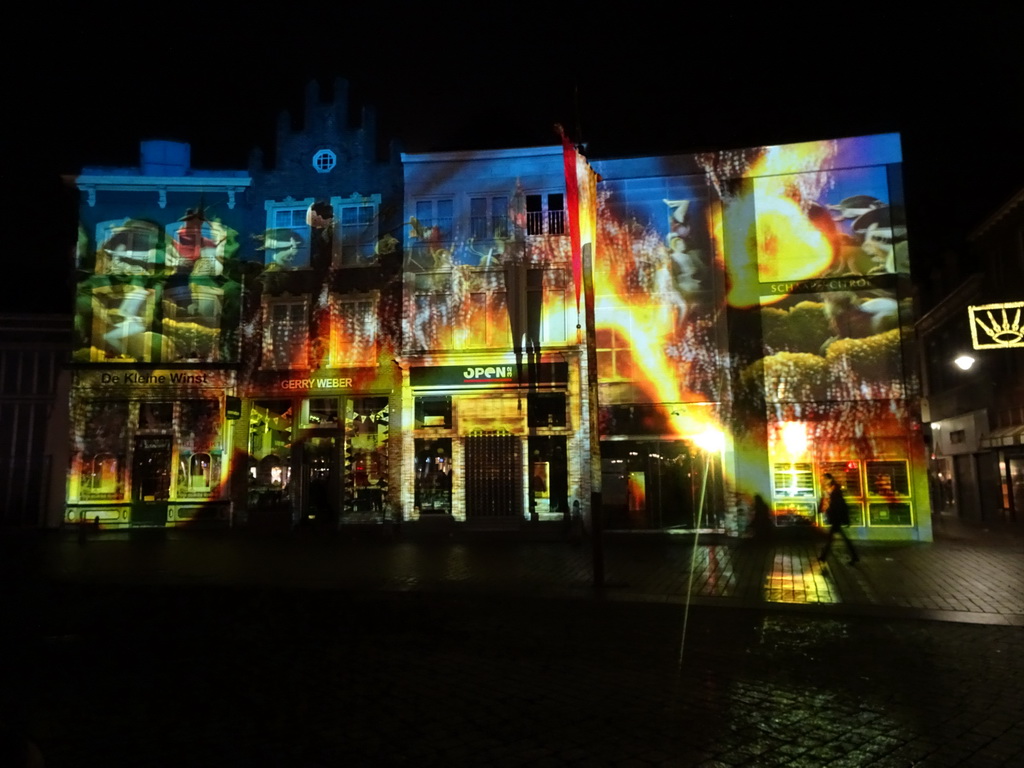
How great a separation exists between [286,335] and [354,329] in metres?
2.26

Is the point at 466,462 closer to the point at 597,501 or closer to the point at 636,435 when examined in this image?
the point at 636,435

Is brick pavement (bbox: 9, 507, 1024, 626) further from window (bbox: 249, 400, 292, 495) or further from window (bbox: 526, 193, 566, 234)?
window (bbox: 526, 193, 566, 234)

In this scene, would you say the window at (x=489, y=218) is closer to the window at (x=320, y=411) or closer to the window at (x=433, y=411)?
the window at (x=433, y=411)

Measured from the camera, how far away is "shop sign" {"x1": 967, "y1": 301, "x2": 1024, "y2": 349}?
14688 mm

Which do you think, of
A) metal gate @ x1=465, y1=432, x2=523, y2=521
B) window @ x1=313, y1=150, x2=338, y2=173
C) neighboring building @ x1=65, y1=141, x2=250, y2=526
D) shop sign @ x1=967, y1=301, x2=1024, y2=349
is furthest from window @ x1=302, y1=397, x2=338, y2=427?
shop sign @ x1=967, y1=301, x2=1024, y2=349

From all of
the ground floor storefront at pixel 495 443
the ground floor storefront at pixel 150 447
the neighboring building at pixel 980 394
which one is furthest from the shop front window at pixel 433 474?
the neighboring building at pixel 980 394

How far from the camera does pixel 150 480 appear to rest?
80.7 ft

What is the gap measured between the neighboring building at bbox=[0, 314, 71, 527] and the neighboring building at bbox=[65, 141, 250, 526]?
78.9 inches

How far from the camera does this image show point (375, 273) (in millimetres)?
24750

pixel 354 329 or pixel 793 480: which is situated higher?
pixel 354 329

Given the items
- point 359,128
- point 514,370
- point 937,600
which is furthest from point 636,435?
point 359,128

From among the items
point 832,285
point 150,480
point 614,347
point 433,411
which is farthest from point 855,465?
point 150,480

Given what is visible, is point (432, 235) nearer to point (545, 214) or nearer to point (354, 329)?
point (545, 214)

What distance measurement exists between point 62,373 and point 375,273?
11.7 meters
